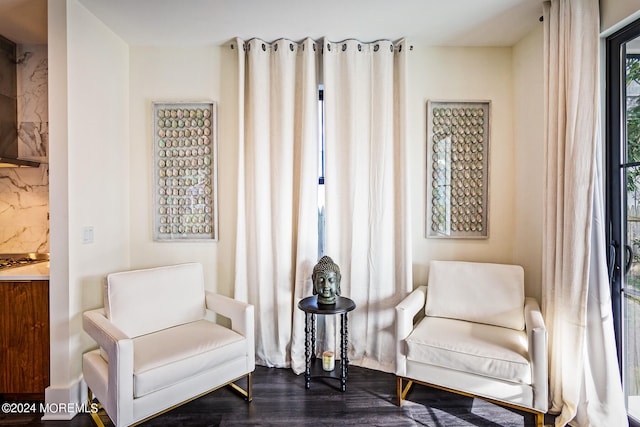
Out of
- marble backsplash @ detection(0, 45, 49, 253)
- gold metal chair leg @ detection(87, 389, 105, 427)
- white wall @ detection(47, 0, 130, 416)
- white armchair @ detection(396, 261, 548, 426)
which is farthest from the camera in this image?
marble backsplash @ detection(0, 45, 49, 253)

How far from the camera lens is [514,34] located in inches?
99.5

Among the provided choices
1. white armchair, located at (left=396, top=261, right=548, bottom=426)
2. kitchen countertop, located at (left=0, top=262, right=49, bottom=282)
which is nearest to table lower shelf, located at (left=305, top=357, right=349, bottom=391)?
white armchair, located at (left=396, top=261, right=548, bottom=426)

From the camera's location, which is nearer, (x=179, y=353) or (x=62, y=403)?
(x=179, y=353)

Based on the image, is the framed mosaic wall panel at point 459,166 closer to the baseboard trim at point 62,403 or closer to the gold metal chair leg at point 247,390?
the gold metal chair leg at point 247,390

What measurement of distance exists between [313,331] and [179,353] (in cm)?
96

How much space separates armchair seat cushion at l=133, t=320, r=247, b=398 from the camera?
5.79 ft

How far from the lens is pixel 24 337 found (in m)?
2.10

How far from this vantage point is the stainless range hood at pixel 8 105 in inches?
96.7

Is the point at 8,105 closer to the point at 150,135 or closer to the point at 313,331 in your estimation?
the point at 150,135

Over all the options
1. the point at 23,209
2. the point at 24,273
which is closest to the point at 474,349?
the point at 24,273

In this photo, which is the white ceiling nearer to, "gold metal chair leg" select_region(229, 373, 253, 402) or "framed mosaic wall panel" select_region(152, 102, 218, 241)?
"framed mosaic wall panel" select_region(152, 102, 218, 241)

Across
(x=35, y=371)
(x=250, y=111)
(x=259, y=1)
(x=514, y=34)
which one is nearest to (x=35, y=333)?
(x=35, y=371)

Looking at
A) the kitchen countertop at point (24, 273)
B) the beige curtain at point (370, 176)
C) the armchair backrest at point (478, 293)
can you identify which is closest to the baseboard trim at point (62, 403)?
the kitchen countertop at point (24, 273)

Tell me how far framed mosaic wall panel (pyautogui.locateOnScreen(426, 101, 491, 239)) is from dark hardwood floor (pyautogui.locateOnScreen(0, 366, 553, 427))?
4.05ft
